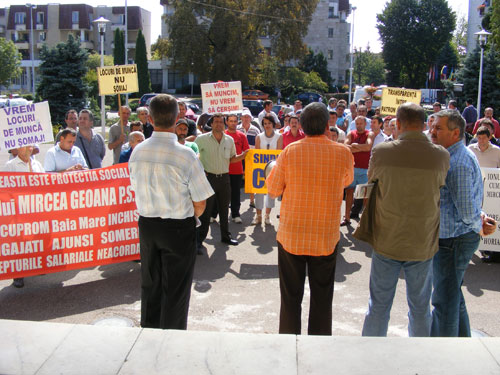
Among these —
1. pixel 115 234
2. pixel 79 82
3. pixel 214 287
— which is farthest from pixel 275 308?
pixel 79 82

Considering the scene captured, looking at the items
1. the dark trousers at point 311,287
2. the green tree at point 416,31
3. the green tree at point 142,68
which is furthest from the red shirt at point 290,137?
the green tree at point 416,31

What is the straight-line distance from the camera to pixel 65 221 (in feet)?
20.5

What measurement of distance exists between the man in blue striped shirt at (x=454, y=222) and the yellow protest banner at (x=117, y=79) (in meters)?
8.19

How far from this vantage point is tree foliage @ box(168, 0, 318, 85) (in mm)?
50844

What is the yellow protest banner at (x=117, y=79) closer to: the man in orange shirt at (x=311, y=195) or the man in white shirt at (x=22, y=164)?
the man in white shirt at (x=22, y=164)

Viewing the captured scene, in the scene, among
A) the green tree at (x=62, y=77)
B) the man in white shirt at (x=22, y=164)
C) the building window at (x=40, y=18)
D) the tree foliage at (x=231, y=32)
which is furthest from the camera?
the building window at (x=40, y=18)

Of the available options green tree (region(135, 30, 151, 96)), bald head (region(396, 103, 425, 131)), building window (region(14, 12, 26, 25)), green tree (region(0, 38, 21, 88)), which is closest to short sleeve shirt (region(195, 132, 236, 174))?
bald head (region(396, 103, 425, 131))

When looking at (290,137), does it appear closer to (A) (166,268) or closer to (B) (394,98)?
(B) (394,98)

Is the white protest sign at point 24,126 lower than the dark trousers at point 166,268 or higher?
higher

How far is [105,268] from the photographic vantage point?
22.7 feet

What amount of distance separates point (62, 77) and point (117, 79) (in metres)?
19.3

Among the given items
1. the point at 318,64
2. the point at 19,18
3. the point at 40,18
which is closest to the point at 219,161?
the point at 318,64

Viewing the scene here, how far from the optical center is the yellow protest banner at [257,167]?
30.2 feet

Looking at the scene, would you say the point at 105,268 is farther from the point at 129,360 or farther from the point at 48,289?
the point at 129,360
